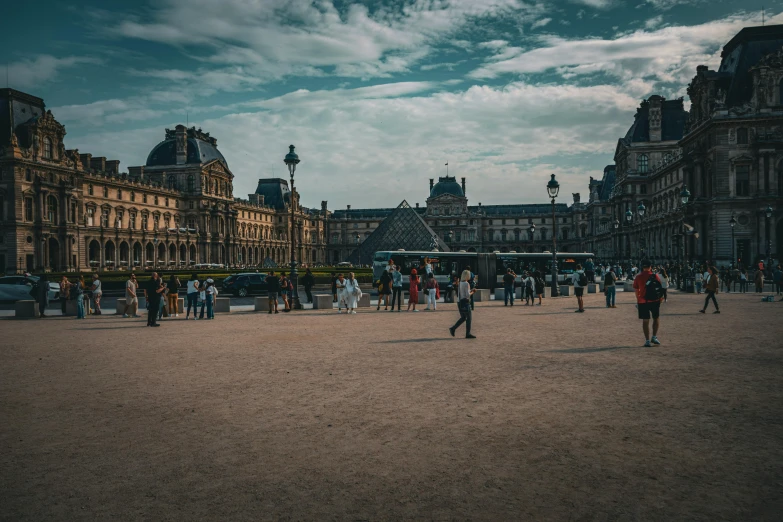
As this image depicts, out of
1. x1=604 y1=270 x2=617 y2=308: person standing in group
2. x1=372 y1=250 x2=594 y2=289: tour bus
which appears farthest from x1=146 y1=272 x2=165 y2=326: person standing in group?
x1=372 y1=250 x2=594 y2=289: tour bus

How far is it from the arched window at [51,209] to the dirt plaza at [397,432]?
52.0m

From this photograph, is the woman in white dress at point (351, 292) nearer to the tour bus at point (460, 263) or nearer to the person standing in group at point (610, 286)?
the person standing in group at point (610, 286)

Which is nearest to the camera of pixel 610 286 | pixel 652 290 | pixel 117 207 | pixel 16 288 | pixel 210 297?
pixel 652 290

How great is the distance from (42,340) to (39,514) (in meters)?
11.1

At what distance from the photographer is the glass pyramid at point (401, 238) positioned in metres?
50.2

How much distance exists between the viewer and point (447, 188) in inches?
4742

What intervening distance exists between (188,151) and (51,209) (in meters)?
29.6

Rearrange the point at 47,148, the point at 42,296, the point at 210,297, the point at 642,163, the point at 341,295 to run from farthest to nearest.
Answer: the point at 642,163 < the point at 47,148 < the point at 42,296 < the point at 341,295 < the point at 210,297

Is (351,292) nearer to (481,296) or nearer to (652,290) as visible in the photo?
(481,296)

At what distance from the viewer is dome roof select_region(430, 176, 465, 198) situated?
120113mm

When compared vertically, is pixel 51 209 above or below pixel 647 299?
above

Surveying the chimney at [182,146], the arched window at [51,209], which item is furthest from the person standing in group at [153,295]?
the chimney at [182,146]

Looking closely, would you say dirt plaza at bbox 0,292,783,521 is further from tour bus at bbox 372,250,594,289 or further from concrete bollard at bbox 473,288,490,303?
tour bus at bbox 372,250,594,289

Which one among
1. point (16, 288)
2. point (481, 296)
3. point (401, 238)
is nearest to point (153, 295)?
point (16, 288)
